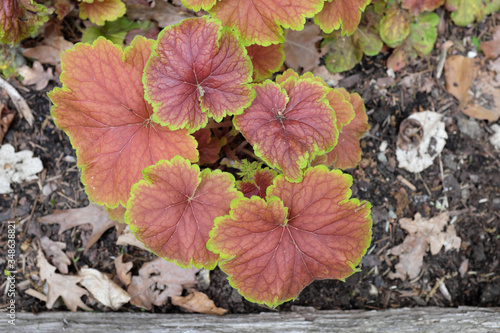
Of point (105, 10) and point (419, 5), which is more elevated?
point (419, 5)

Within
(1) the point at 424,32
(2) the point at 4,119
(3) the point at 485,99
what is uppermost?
(1) the point at 424,32

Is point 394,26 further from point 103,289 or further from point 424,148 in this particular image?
point 103,289

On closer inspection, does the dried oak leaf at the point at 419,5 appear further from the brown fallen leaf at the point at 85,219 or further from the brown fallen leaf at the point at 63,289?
the brown fallen leaf at the point at 63,289

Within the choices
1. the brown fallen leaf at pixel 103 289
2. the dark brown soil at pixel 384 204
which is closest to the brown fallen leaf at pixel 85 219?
the dark brown soil at pixel 384 204

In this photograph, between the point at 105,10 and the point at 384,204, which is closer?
the point at 105,10

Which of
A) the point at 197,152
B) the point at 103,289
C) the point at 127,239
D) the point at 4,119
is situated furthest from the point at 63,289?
the point at 197,152

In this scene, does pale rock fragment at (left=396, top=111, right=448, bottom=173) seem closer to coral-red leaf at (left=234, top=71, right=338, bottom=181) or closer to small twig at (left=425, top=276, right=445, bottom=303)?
small twig at (left=425, top=276, right=445, bottom=303)

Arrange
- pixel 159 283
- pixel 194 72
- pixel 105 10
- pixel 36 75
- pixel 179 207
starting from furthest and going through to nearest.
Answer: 1. pixel 36 75
2. pixel 159 283
3. pixel 105 10
4. pixel 179 207
5. pixel 194 72
